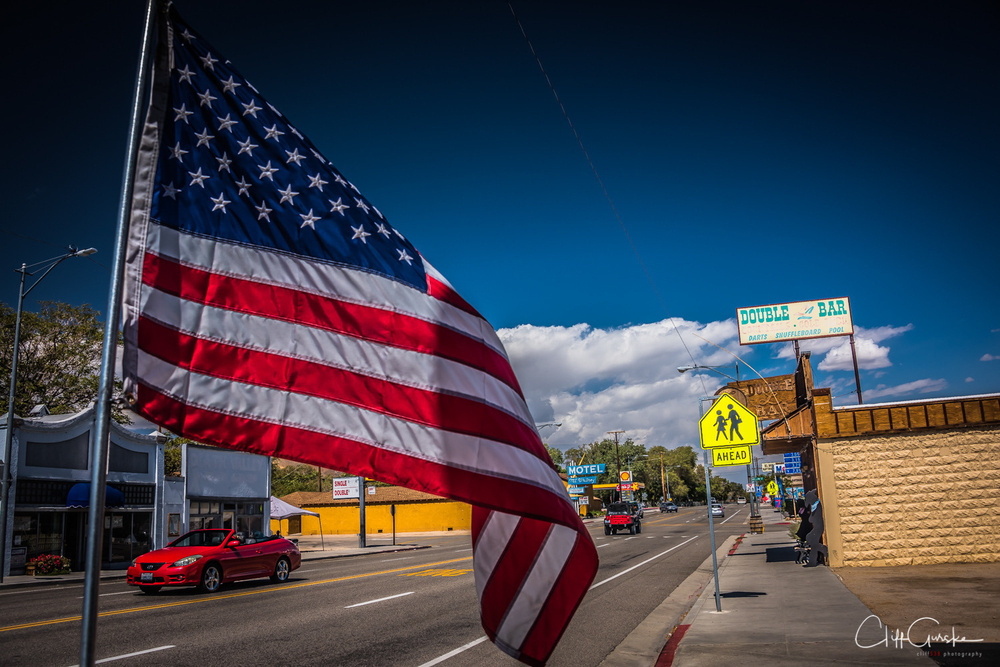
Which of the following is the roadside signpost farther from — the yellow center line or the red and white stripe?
the yellow center line

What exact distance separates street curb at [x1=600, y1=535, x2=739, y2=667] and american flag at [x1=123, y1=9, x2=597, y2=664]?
214 inches

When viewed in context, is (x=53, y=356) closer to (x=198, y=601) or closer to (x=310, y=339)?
(x=198, y=601)

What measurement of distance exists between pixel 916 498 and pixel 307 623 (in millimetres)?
14560

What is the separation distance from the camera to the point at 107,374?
2797 mm

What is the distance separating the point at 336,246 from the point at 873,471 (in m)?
17.5

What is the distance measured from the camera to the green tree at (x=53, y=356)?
37.6 m

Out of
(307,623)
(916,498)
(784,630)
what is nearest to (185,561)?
(307,623)

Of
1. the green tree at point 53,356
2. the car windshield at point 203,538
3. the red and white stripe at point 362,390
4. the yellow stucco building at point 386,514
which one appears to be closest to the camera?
the red and white stripe at point 362,390

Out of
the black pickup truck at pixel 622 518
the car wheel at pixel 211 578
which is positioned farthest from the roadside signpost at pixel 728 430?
the black pickup truck at pixel 622 518

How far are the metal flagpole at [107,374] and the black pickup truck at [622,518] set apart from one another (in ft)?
143

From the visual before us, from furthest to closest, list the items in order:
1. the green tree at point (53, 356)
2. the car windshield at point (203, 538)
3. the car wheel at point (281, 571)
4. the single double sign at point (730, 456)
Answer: the green tree at point (53, 356)
the car wheel at point (281, 571)
the car windshield at point (203, 538)
the single double sign at point (730, 456)

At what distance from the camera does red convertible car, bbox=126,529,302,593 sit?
15.8 meters

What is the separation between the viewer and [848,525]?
17312 mm

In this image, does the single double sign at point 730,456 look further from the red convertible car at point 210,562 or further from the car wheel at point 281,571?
the car wheel at point 281,571
